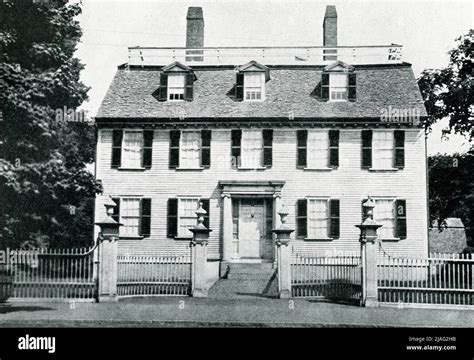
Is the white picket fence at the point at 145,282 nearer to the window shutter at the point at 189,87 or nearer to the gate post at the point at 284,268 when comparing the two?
the gate post at the point at 284,268

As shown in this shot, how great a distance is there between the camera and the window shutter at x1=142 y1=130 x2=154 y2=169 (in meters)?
25.0

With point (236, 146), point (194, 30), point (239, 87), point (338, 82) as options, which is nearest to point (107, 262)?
point (236, 146)

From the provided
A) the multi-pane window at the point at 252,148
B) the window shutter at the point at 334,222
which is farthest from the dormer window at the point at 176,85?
the window shutter at the point at 334,222

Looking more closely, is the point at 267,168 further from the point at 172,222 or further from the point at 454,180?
the point at 454,180

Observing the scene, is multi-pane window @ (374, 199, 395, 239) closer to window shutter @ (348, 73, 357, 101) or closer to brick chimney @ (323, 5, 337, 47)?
window shutter @ (348, 73, 357, 101)

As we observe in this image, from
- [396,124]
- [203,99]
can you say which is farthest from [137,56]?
[396,124]

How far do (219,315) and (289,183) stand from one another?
11.9 meters

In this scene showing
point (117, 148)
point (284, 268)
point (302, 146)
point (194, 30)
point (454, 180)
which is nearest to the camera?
point (284, 268)

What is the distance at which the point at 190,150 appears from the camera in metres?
25.2

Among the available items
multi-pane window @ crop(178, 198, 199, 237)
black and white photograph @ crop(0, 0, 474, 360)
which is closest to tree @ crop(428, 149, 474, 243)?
black and white photograph @ crop(0, 0, 474, 360)

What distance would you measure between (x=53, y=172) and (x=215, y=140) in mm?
10560

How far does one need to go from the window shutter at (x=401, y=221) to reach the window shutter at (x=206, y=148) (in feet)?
26.9

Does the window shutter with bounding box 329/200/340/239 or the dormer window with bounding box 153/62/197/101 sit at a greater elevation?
the dormer window with bounding box 153/62/197/101

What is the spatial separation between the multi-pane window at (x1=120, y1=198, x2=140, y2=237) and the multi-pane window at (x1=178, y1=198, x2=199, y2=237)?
180 centimetres
